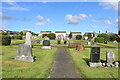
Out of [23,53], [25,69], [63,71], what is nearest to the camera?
[63,71]

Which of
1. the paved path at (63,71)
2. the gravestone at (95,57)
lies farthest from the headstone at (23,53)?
the gravestone at (95,57)

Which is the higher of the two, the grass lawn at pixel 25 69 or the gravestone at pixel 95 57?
the gravestone at pixel 95 57

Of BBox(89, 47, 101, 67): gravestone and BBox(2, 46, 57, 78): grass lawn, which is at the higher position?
BBox(89, 47, 101, 67): gravestone

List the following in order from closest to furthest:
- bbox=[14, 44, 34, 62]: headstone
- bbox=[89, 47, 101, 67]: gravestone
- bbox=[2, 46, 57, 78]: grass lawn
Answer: bbox=[2, 46, 57, 78]: grass lawn → bbox=[89, 47, 101, 67]: gravestone → bbox=[14, 44, 34, 62]: headstone

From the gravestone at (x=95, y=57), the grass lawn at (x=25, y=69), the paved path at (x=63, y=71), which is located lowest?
the paved path at (x=63, y=71)

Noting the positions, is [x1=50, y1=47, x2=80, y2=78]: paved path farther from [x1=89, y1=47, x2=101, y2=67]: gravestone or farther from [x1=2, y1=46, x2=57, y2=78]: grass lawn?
[x1=89, y1=47, x2=101, y2=67]: gravestone

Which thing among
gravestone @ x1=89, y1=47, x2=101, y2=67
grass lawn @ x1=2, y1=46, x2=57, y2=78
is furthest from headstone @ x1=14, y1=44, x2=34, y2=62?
gravestone @ x1=89, y1=47, x2=101, y2=67

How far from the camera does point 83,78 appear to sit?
8.47 meters

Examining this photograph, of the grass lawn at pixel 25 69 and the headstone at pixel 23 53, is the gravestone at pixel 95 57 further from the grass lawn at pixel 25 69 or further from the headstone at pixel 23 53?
the headstone at pixel 23 53

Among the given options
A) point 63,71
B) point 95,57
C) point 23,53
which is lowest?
point 63,71

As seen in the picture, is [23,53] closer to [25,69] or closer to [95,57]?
[25,69]

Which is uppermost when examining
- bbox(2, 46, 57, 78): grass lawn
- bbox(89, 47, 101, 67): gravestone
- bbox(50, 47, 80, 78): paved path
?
bbox(89, 47, 101, 67): gravestone

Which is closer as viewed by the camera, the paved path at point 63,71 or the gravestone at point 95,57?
the paved path at point 63,71

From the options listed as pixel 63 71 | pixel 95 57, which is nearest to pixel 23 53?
pixel 63 71
